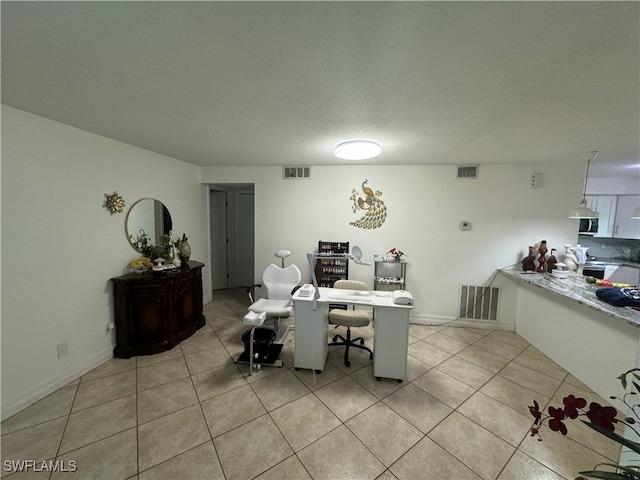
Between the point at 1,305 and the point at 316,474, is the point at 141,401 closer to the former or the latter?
the point at 1,305

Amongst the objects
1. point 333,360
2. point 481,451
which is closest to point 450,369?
point 481,451

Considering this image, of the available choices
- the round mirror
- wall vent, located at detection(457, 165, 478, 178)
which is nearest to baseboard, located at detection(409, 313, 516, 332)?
wall vent, located at detection(457, 165, 478, 178)

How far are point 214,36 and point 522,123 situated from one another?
7.69ft

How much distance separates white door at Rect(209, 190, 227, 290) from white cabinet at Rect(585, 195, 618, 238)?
711 cm

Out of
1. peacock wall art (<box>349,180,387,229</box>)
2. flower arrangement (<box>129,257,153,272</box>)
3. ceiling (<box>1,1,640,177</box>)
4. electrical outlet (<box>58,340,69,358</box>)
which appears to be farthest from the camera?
peacock wall art (<box>349,180,387,229</box>)

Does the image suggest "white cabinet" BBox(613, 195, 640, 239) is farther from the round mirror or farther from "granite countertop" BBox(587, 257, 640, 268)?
the round mirror

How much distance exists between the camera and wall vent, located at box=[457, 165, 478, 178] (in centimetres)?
343

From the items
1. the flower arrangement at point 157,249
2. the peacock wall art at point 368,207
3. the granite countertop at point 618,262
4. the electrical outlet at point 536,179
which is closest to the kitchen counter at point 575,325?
the electrical outlet at point 536,179

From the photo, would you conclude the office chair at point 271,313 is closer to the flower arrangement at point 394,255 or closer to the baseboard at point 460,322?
the flower arrangement at point 394,255

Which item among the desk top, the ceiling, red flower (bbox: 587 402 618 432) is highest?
the ceiling

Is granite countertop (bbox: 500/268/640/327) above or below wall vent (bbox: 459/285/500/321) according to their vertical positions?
above

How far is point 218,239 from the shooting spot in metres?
4.80

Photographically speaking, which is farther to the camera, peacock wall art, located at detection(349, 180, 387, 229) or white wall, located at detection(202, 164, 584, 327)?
peacock wall art, located at detection(349, 180, 387, 229)

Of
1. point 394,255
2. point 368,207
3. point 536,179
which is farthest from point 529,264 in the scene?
point 368,207
